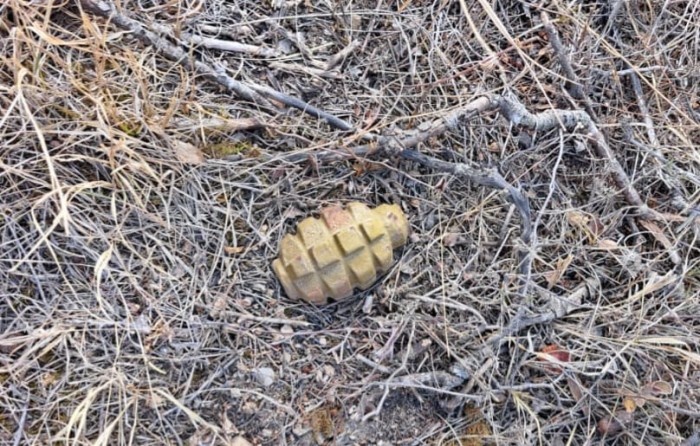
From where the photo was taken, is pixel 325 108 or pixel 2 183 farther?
pixel 325 108

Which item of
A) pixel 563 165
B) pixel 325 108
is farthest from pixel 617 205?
pixel 325 108

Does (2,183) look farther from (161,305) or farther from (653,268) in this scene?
(653,268)

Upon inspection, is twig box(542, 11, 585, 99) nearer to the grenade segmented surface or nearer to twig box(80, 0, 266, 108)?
the grenade segmented surface

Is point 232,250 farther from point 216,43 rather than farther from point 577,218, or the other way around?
point 577,218

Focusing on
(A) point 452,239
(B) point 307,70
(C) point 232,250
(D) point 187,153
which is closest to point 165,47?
(D) point 187,153

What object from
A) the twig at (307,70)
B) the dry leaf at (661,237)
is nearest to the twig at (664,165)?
the dry leaf at (661,237)

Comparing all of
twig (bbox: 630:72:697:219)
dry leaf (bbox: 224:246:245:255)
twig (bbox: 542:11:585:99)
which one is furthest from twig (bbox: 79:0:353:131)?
twig (bbox: 630:72:697:219)

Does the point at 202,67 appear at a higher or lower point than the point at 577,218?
higher
